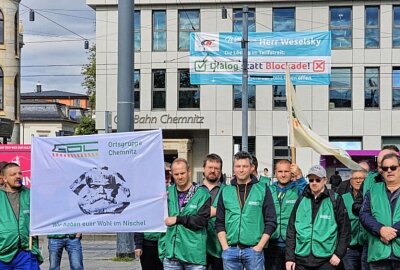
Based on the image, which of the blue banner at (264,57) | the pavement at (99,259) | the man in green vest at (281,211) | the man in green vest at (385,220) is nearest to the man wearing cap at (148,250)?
the man in green vest at (281,211)

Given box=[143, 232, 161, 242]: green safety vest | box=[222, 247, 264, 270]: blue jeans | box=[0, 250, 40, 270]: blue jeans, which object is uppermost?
box=[143, 232, 161, 242]: green safety vest

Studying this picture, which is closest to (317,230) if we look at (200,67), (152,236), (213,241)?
(213,241)

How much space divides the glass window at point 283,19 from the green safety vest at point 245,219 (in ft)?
108

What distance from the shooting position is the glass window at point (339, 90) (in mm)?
39438

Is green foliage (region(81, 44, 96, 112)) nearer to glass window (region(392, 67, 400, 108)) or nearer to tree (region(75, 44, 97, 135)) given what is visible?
tree (region(75, 44, 97, 135))

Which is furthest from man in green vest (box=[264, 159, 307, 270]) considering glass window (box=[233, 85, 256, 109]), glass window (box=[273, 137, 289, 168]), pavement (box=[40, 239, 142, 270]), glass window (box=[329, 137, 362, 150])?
glass window (box=[233, 85, 256, 109])

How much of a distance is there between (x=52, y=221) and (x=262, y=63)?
22.8 metres

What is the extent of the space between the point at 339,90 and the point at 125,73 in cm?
2592

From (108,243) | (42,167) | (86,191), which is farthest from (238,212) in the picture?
(108,243)

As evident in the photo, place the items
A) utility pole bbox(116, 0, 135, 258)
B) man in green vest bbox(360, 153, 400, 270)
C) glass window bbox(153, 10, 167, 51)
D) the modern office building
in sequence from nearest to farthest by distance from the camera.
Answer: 1. man in green vest bbox(360, 153, 400, 270)
2. utility pole bbox(116, 0, 135, 258)
3. glass window bbox(153, 10, 167, 51)
4. the modern office building

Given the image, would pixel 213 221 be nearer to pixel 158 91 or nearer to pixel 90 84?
pixel 158 91

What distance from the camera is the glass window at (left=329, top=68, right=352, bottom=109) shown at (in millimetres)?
39438

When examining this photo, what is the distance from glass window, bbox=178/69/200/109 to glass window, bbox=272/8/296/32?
5358mm

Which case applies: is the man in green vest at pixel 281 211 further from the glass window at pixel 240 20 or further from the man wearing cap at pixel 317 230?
the glass window at pixel 240 20
